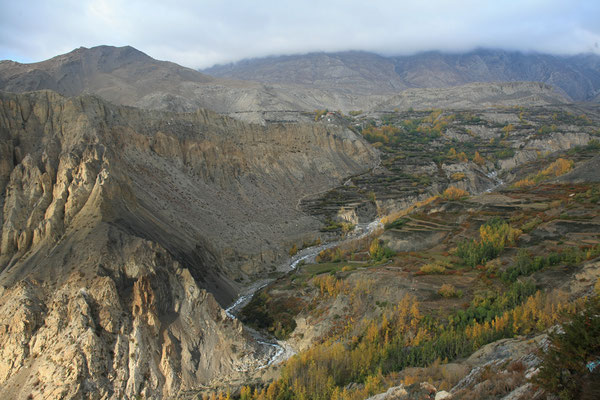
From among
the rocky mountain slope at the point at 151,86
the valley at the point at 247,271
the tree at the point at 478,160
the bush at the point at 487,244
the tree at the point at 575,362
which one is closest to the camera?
the tree at the point at 575,362

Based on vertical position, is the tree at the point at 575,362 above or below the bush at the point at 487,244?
above

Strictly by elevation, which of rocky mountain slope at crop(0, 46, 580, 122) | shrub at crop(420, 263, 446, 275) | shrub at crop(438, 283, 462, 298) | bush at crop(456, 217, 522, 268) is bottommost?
shrub at crop(438, 283, 462, 298)

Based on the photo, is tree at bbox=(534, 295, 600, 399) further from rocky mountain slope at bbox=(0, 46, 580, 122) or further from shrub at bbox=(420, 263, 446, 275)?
rocky mountain slope at bbox=(0, 46, 580, 122)

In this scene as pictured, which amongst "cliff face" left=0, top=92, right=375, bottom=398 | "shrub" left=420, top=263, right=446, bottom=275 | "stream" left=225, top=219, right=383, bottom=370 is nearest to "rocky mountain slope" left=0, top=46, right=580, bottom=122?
"stream" left=225, top=219, right=383, bottom=370

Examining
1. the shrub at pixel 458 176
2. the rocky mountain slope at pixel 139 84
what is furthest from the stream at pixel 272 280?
the rocky mountain slope at pixel 139 84

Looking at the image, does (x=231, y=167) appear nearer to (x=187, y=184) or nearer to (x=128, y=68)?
(x=187, y=184)

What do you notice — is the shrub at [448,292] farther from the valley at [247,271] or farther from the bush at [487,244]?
the bush at [487,244]

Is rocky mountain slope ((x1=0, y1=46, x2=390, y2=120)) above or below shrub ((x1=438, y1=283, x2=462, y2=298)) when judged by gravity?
above

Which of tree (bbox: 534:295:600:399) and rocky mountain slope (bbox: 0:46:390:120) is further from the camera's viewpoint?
rocky mountain slope (bbox: 0:46:390:120)
